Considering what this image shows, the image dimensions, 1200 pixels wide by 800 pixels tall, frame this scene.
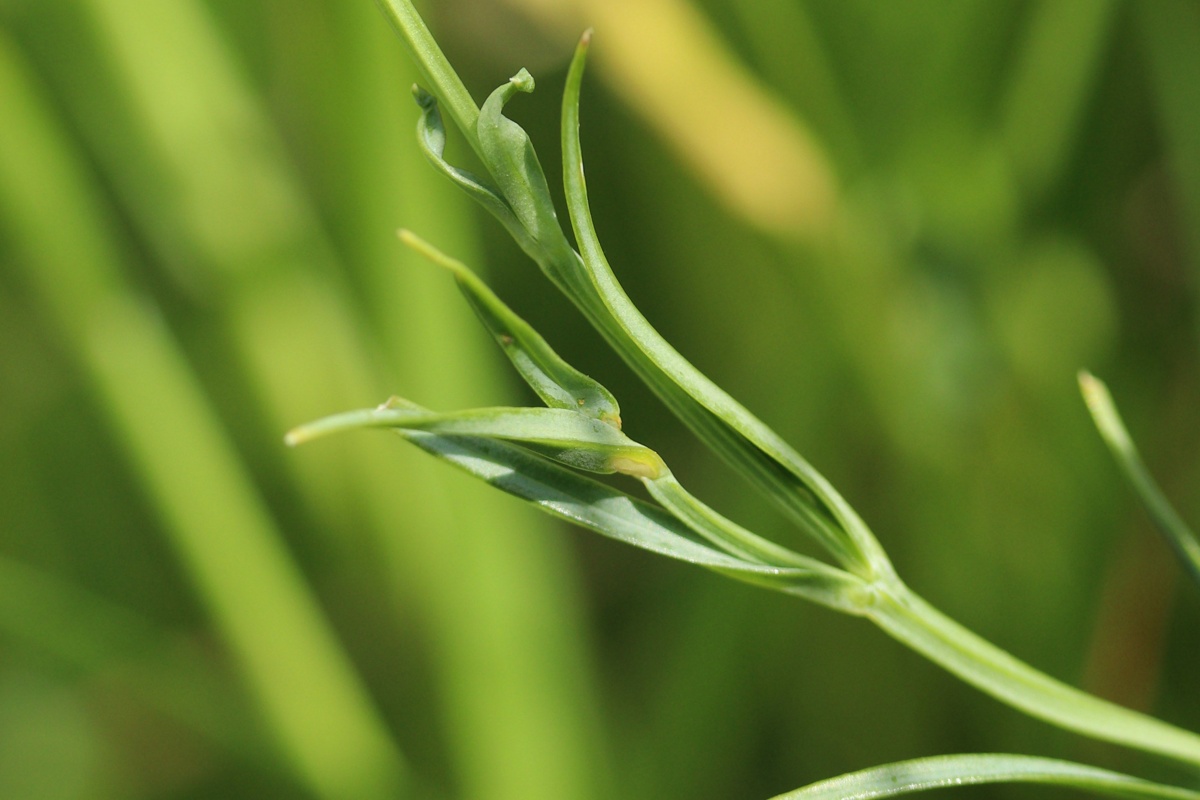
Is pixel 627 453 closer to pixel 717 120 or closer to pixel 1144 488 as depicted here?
pixel 1144 488

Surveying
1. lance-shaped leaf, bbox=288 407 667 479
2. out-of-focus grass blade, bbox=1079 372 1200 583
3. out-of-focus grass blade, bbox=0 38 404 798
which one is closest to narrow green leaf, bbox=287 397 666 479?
lance-shaped leaf, bbox=288 407 667 479

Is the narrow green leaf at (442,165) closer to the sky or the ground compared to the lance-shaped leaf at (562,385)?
closer to the sky

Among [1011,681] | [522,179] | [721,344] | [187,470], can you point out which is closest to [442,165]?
[522,179]

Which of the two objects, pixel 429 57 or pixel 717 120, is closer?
pixel 429 57

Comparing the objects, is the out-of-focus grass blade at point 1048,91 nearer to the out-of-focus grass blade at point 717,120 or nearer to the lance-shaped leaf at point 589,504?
the out-of-focus grass blade at point 717,120

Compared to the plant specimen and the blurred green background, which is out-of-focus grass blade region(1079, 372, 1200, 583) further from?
the blurred green background

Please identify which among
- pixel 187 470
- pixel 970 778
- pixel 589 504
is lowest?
pixel 970 778

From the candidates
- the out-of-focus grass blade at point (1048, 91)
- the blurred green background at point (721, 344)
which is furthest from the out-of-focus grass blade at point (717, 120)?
the out-of-focus grass blade at point (1048, 91)
